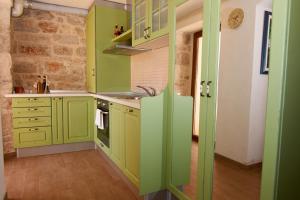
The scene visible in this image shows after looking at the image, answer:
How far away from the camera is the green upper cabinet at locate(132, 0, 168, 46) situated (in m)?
2.02

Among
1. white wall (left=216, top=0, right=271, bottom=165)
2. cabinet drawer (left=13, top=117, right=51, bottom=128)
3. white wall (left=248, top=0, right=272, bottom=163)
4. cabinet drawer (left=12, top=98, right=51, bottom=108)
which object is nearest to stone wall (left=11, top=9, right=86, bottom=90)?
cabinet drawer (left=12, top=98, right=51, bottom=108)

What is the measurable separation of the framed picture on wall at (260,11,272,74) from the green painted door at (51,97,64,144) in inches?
117

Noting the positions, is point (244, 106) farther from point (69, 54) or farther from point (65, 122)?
point (69, 54)

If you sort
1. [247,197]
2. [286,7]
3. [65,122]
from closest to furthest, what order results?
[286,7] → [247,197] → [65,122]

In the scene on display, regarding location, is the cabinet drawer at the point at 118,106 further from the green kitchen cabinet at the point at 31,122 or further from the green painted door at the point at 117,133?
the green kitchen cabinet at the point at 31,122

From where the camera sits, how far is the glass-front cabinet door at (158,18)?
1.99 metres

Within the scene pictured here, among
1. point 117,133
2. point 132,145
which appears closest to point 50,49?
point 117,133

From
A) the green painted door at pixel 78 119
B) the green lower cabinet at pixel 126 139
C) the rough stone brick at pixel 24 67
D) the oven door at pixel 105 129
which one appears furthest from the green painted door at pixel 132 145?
the rough stone brick at pixel 24 67

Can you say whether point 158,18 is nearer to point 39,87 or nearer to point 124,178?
point 124,178

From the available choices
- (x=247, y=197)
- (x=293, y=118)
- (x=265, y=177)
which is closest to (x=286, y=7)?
(x=293, y=118)

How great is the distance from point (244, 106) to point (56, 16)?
12.1ft

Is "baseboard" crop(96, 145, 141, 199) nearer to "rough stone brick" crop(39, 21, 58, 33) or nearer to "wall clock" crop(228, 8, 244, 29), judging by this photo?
"wall clock" crop(228, 8, 244, 29)

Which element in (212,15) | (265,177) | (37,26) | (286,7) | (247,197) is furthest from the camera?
(37,26)

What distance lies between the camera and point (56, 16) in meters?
3.79
